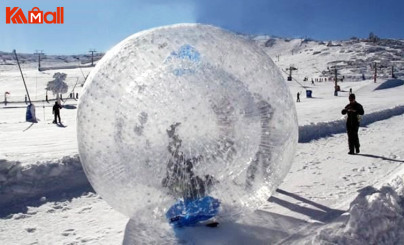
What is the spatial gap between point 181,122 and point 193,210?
3.46 feet

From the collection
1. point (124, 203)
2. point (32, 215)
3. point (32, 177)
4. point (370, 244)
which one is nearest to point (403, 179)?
point (370, 244)

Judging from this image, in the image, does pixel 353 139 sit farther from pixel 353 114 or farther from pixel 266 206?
pixel 266 206

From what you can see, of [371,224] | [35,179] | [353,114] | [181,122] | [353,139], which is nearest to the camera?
[181,122]

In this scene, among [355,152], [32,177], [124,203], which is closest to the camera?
[124,203]

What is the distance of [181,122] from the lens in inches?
143

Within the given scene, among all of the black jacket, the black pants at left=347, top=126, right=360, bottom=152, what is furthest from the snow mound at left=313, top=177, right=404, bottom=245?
the black jacket

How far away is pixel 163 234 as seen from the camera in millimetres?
4367

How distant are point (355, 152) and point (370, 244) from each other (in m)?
5.64

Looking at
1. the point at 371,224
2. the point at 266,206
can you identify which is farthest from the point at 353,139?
the point at 371,224

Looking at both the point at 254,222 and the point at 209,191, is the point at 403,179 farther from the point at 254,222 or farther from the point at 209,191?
the point at 209,191

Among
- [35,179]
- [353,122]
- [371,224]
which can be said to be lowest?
[371,224]

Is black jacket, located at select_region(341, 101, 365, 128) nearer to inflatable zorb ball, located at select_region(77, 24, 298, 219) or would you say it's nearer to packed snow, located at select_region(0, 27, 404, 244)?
packed snow, located at select_region(0, 27, 404, 244)

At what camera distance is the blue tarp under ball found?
396 centimetres

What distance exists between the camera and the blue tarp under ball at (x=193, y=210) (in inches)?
156
